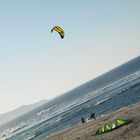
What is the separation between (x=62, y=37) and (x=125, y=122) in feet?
40.1

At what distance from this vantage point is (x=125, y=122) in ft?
109

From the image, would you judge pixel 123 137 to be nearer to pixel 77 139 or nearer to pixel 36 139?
pixel 77 139

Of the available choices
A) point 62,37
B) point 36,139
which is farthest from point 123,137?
point 36,139

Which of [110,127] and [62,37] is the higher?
[62,37]

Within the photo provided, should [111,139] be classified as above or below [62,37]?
below

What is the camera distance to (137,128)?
95.0 ft

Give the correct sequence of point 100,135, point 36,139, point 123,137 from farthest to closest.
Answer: point 36,139 → point 100,135 → point 123,137

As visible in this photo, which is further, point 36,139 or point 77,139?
point 36,139

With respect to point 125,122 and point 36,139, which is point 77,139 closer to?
point 125,122

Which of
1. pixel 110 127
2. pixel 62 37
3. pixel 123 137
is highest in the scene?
pixel 62 37

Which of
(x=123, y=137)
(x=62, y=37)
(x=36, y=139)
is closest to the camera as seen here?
(x=62, y=37)

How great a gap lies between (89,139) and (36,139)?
38483 millimetres

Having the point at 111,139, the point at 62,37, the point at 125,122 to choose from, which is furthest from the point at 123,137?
the point at 62,37

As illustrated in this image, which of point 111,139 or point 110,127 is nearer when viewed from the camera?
point 111,139
